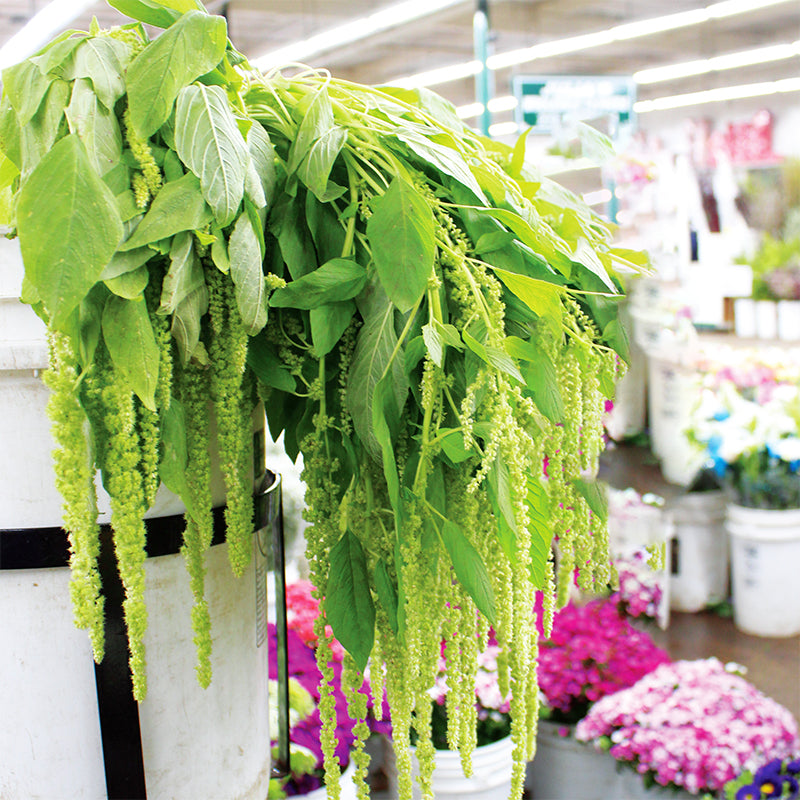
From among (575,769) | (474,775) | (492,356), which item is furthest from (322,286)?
(575,769)

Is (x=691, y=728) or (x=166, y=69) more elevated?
(x=166, y=69)

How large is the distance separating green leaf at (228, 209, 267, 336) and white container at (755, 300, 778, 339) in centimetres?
296

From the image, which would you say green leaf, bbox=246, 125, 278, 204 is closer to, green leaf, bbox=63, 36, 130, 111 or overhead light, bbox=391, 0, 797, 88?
green leaf, bbox=63, 36, 130, 111

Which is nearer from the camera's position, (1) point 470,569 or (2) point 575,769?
(1) point 470,569

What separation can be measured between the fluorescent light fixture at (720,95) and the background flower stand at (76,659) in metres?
11.1

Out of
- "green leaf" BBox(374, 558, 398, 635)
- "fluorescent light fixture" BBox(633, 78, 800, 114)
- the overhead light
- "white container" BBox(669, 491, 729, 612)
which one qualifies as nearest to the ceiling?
"fluorescent light fixture" BBox(633, 78, 800, 114)

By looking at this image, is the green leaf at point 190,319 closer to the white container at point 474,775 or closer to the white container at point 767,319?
the white container at point 474,775

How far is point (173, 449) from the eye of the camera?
0.64 meters

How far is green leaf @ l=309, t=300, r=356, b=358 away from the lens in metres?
0.67

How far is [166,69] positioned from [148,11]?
0.30 feet

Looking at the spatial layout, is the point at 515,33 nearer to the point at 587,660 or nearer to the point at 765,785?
the point at 587,660

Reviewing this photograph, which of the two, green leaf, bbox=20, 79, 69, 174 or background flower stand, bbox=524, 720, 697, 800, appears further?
background flower stand, bbox=524, 720, 697, 800

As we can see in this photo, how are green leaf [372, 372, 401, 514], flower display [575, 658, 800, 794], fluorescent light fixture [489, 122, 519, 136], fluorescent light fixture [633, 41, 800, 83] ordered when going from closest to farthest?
1. green leaf [372, 372, 401, 514]
2. flower display [575, 658, 800, 794]
3. fluorescent light fixture [633, 41, 800, 83]
4. fluorescent light fixture [489, 122, 519, 136]

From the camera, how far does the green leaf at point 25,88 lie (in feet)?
1.91
